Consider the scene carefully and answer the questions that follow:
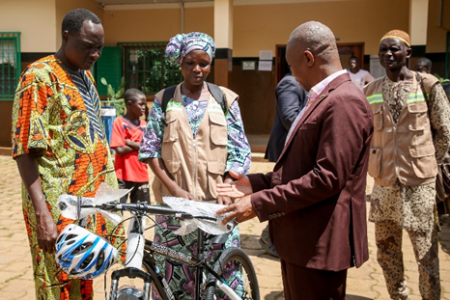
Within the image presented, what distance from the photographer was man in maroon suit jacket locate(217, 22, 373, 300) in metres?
1.87

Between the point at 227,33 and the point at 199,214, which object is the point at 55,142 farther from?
the point at 227,33

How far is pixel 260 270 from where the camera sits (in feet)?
14.3

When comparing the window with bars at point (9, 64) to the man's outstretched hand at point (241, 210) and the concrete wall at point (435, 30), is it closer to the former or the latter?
the concrete wall at point (435, 30)

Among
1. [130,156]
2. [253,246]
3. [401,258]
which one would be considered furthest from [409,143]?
[130,156]

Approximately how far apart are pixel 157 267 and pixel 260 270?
2.20 m

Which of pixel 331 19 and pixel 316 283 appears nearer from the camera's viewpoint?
pixel 316 283

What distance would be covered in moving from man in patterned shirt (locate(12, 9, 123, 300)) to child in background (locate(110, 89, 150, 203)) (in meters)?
2.37

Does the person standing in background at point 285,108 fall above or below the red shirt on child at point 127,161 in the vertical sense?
above

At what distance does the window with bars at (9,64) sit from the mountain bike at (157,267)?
10007 mm

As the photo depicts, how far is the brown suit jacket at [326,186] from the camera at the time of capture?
1.86 m

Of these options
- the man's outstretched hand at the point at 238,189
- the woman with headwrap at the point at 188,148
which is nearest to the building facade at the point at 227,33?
the woman with headwrap at the point at 188,148

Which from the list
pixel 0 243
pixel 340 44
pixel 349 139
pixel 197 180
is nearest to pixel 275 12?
pixel 340 44

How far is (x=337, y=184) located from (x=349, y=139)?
186 mm

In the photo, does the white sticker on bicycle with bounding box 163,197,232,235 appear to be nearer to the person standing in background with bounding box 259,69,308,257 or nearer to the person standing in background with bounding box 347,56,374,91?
the person standing in background with bounding box 259,69,308,257
